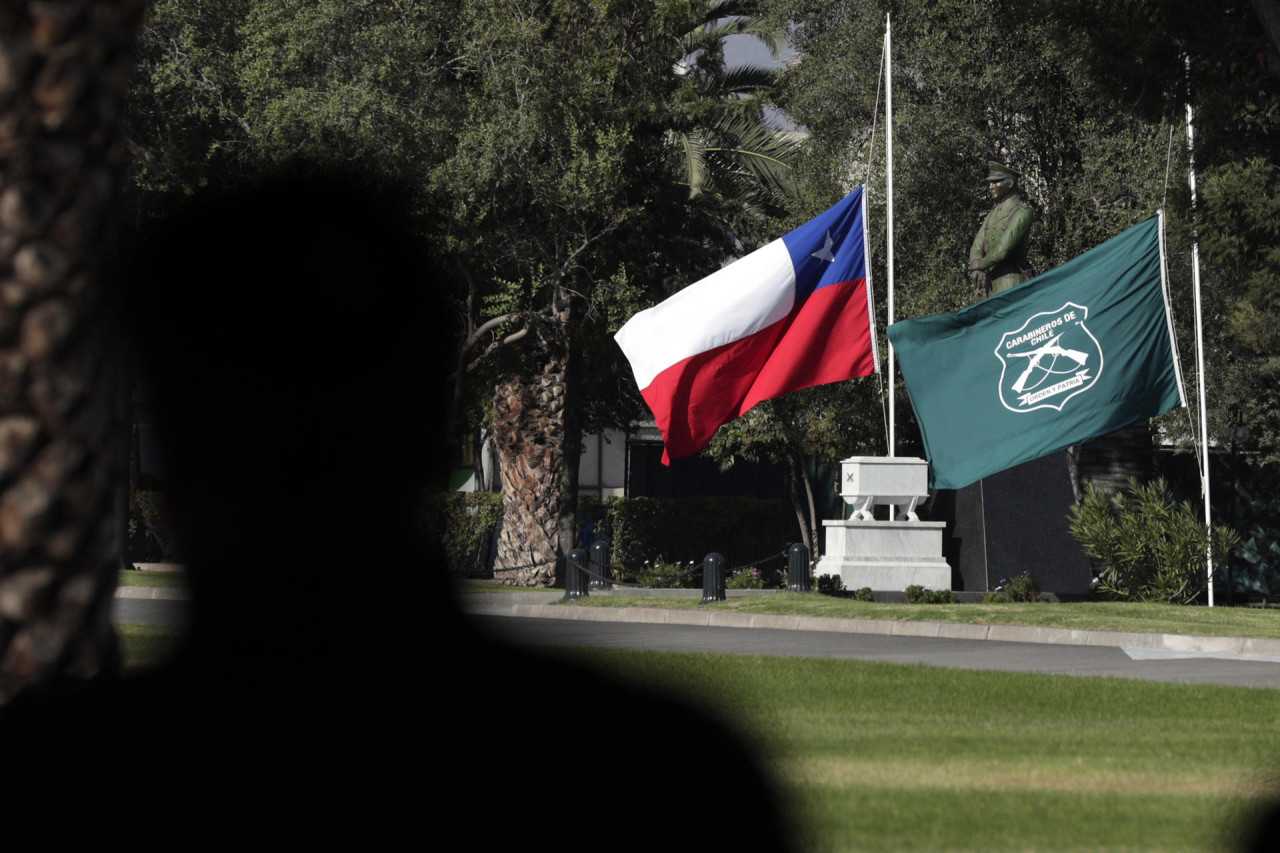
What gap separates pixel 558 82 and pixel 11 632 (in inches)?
782

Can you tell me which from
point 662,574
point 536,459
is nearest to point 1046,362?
point 662,574

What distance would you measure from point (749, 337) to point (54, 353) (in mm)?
13782

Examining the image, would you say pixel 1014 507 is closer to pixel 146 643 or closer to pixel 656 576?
pixel 656 576

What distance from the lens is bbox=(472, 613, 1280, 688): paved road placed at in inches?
481

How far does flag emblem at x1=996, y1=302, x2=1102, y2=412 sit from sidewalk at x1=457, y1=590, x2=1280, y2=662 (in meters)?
2.98

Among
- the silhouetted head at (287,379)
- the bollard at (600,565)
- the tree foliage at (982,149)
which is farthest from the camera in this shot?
the tree foliage at (982,149)

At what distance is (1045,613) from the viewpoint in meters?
17.1

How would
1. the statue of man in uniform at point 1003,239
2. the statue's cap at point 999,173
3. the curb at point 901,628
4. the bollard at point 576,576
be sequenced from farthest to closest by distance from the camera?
the statue's cap at point 999,173 < the statue of man in uniform at point 1003,239 < the bollard at point 576,576 < the curb at point 901,628

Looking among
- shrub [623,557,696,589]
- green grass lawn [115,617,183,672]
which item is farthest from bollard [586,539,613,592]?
green grass lawn [115,617,183,672]

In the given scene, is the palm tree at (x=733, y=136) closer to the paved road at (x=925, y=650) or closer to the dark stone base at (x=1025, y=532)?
the dark stone base at (x=1025, y=532)

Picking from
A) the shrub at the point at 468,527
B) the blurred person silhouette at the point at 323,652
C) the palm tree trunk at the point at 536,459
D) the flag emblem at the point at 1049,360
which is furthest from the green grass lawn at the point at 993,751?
the shrub at the point at 468,527

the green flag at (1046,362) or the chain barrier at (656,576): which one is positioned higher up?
the green flag at (1046,362)

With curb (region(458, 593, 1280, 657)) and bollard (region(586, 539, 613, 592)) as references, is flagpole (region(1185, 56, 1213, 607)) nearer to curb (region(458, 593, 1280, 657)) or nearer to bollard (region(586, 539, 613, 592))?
curb (region(458, 593, 1280, 657))

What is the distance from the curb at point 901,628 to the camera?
48.7 feet
